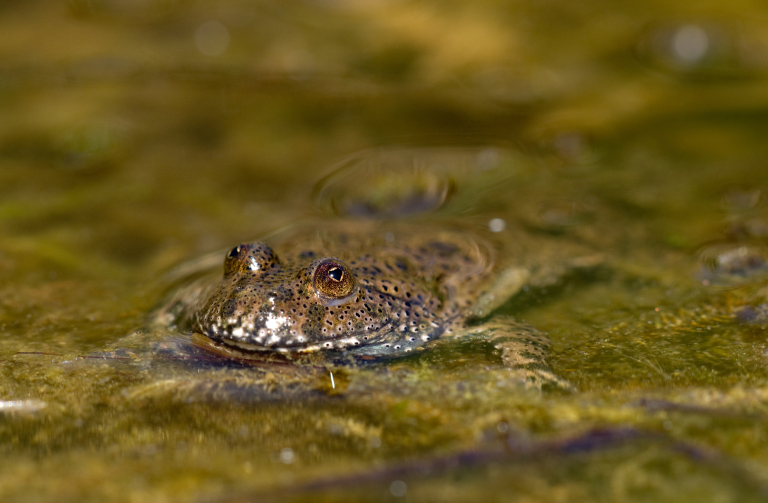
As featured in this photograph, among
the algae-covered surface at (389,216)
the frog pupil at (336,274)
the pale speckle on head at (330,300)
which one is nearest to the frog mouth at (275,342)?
the pale speckle on head at (330,300)

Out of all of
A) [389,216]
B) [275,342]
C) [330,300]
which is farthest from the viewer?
[389,216]

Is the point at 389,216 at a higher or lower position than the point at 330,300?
higher

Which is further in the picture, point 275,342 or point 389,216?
point 389,216

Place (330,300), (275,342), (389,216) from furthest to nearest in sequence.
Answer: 1. (389,216)
2. (330,300)
3. (275,342)

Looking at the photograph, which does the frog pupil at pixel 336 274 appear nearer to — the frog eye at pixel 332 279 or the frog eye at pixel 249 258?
the frog eye at pixel 332 279

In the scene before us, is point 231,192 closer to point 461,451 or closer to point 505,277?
point 505,277

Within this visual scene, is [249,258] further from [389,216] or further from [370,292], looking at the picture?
[389,216]

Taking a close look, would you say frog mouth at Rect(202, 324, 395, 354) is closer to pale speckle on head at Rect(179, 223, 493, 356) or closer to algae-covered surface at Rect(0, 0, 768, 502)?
pale speckle on head at Rect(179, 223, 493, 356)

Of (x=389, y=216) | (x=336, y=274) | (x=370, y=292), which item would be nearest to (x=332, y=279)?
(x=336, y=274)
